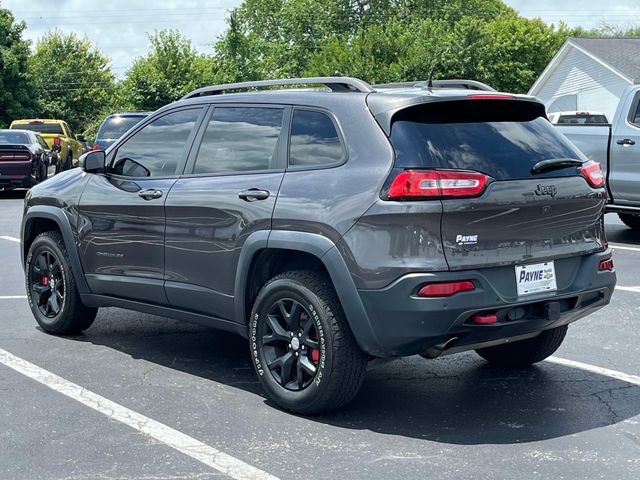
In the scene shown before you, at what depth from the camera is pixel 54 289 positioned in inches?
289

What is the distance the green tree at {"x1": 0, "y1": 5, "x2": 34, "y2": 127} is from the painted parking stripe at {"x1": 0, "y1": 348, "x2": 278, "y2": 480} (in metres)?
50.2

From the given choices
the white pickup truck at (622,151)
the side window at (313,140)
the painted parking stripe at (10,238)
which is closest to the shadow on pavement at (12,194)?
the painted parking stripe at (10,238)

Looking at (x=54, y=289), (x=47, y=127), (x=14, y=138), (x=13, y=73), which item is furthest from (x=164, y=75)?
(x=54, y=289)

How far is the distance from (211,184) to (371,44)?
199 ft

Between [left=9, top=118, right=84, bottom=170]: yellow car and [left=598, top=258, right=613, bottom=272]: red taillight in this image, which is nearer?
[left=598, top=258, right=613, bottom=272]: red taillight

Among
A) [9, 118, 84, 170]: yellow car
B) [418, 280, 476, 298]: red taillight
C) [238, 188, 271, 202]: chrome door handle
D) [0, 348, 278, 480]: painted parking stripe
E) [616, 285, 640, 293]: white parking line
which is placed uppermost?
[238, 188, 271, 202]: chrome door handle

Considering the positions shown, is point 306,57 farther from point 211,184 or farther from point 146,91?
point 211,184

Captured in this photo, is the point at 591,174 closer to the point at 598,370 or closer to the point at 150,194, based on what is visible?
the point at 598,370

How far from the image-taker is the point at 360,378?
5.18 meters

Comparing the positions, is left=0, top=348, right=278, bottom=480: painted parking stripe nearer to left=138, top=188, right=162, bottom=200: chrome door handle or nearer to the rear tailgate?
left=138, top=188, right=162, bottom=200: chrome door handle

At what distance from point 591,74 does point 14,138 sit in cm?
2776

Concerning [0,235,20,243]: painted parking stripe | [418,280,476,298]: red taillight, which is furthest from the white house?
[418,280,476,298]: red taillight

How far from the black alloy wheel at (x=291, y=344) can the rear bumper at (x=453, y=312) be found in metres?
0.39

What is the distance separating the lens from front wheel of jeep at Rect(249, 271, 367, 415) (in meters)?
5.09
